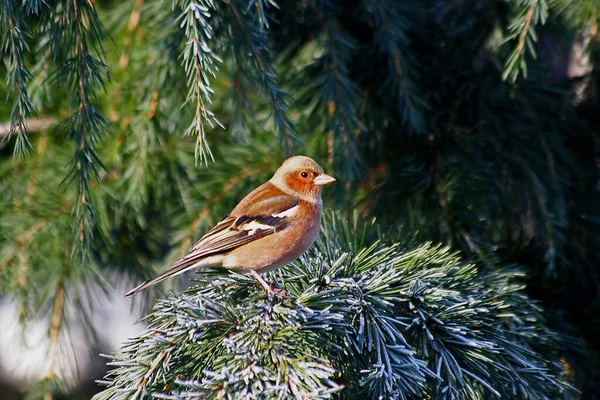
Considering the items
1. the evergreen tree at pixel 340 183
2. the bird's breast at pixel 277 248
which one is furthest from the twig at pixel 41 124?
the bird's breast at pixel 277 248

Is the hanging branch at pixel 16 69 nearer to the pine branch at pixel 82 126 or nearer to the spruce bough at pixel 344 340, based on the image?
the pine branch at pixel 82 126

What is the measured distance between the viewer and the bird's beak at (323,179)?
93.2 inches

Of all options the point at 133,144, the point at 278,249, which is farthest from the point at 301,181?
the point at 133,144

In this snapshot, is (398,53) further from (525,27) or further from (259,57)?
(259,57)

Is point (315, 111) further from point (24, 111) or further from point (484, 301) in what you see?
point (24, 111)

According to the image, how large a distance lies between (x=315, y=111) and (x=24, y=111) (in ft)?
3.83

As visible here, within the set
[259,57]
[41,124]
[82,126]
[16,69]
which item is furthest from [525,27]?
[41,124]

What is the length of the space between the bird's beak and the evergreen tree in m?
0.05

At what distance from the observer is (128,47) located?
2562 millimetres

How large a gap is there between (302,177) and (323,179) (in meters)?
0.10

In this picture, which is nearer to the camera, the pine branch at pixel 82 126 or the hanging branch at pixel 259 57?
the pine branch at pixel 82 126

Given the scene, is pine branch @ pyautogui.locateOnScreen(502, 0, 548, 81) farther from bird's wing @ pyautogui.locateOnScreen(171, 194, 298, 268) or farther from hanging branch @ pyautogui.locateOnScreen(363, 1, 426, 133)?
bird's wing @ pyautogui.locateOnScreen(171, 194, 298, 268)

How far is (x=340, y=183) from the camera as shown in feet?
8.08

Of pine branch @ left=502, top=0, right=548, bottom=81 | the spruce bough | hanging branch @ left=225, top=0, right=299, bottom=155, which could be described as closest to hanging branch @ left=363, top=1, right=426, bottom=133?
pine branch @ left=502, top=0, right=548, bottom=81
